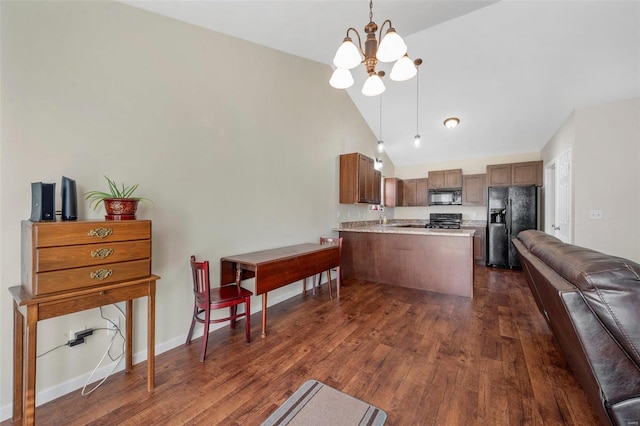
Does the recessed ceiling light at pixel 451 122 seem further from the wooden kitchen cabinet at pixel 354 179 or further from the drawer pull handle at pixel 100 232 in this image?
the drawer pull handle at pixel 100 232

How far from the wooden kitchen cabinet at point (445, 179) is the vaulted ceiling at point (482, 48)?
3.56 feet

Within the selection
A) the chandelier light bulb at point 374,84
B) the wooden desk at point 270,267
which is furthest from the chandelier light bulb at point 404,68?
the wooden desk at point 270,267

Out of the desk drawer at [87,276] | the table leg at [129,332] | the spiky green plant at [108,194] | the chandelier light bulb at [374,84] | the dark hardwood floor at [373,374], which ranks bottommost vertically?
the dark hardwood floor at [373,374]

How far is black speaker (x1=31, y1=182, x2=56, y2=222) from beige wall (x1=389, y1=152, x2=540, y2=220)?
6603mm

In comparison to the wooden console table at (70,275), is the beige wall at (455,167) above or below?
above

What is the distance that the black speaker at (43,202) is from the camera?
137cm

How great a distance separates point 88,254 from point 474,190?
662 cm

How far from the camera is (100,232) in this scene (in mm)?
1458

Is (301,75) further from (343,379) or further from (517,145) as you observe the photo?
(517,145)

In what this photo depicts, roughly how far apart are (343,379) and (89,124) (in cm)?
252

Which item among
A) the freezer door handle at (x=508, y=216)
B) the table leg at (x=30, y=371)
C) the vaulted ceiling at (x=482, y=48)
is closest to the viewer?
the table leg at (x=30, y=371)

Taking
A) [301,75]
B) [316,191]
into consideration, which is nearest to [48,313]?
[316,191]

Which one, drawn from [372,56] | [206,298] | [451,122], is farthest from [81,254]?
[451,122]

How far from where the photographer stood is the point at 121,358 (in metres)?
1.94
